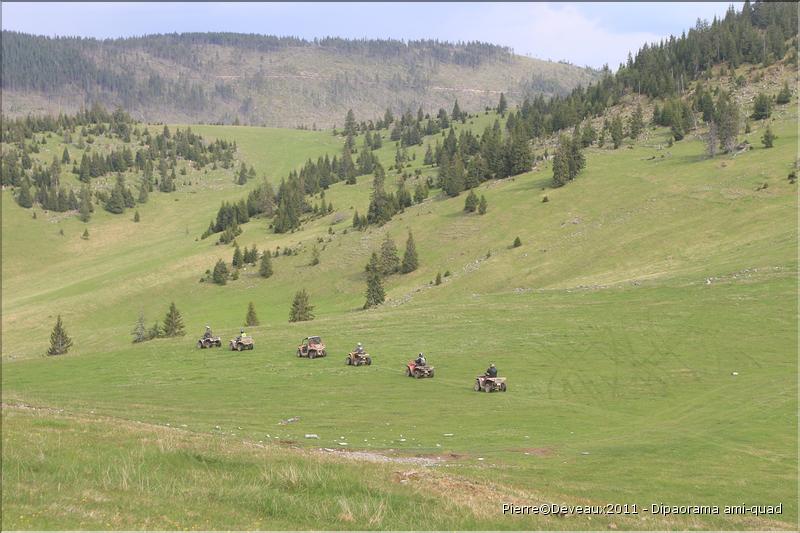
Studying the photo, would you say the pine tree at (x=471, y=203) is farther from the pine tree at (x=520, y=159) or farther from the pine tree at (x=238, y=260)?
the pine tree at (x=238, y=260)

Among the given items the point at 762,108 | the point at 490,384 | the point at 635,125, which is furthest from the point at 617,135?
the point at 490,384

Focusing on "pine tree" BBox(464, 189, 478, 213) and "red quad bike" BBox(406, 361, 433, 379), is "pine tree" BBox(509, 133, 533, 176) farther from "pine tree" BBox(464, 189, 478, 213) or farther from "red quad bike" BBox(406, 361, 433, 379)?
"red quad bike" BBox(406, 361, 433, 379)

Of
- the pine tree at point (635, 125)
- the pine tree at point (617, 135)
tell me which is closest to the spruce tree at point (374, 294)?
the pine tree at point (617, 135)

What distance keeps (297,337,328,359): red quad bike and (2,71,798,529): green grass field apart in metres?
1.46

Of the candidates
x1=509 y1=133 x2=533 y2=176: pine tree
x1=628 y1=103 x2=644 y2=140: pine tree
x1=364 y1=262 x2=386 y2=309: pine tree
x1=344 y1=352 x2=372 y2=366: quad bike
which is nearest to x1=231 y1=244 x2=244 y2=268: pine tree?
x1=364 y1=262 x2=386 y2=309: pine tree

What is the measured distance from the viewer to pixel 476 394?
131ft

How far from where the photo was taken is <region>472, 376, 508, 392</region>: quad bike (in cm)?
4022

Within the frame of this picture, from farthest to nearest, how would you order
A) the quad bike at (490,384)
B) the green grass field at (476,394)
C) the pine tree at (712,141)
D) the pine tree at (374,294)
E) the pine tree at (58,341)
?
the pine tree at (712,141)
the pine tree at (374,294)
the pine tree at (58,341)
the quad bike at (490,384)
the green grass field at (476,394)

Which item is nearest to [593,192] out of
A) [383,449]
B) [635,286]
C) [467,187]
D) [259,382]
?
[467,187]

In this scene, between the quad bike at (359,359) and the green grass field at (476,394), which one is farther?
the quad bike at (359,359)

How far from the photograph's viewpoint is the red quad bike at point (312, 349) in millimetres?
50188

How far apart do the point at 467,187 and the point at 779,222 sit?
72.7 meters

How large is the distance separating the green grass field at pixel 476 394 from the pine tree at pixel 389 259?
5.85 m

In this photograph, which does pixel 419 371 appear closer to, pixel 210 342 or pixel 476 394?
pixel 476 394
